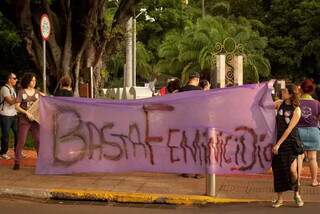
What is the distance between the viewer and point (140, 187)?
32.5 feet

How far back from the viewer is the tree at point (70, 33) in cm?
1711

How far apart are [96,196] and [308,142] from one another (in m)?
3.39

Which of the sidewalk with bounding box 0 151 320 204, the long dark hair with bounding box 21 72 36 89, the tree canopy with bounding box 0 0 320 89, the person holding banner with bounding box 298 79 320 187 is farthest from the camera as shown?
the tree canopy with bounding box 0 0 320 89

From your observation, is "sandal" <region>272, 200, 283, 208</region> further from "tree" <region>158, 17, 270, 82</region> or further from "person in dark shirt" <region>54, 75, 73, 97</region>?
"tree" <region>158, 17, 270, 82</region>

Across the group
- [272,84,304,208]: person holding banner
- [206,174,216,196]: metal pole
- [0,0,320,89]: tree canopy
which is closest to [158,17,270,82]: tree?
[0,0,320,89]: tree canopy

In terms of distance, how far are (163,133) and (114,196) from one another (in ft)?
4.02

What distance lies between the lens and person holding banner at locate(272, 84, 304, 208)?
8.64 metres

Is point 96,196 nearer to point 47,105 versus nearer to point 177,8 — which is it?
point 47,105

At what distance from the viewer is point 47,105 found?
10.3 metres

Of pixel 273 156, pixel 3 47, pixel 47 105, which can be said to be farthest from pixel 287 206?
pixel 3 47

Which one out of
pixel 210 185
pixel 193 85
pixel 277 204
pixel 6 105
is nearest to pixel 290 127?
pixel 277 204

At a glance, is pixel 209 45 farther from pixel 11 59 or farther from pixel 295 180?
pixel 295 180

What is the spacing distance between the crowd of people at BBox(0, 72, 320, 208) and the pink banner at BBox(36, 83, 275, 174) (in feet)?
1.60

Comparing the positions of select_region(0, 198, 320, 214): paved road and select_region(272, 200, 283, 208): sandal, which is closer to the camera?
select_region(0, 198, 320, 214): paved road
